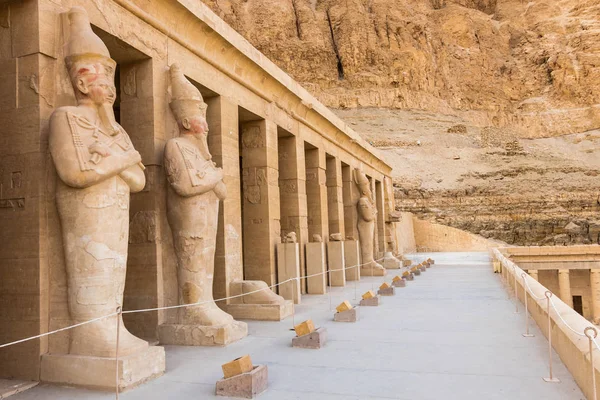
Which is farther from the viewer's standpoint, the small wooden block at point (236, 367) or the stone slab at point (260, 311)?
the stone slab at point (260, 311)

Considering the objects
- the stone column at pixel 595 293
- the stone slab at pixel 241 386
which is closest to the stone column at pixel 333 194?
the stone slab at pixel 241 386

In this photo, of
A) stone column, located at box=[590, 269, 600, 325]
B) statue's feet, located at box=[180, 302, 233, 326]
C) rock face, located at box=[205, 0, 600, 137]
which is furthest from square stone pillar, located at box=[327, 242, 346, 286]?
rock face, located at box=[205, 0, 600, 137]

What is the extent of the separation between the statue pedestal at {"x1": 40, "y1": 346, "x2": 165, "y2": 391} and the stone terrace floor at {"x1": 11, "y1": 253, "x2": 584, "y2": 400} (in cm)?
8

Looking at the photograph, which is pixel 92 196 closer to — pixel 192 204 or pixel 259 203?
pixel 192 204

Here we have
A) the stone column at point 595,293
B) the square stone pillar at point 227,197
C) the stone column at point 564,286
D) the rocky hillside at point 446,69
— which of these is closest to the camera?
the square stone pillar at point 227,197

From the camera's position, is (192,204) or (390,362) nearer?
(390,362)

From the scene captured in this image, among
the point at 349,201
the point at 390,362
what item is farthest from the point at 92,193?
the point at 349,201

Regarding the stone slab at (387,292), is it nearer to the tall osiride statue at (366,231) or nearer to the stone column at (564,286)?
the tall osiride statue at (366,231)

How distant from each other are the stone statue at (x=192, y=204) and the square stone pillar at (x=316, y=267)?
4.59 meters

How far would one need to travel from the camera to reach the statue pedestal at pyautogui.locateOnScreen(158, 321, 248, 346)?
18.3 ft

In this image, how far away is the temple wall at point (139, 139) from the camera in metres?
4.38

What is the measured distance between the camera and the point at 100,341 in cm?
418

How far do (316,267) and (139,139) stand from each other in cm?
544

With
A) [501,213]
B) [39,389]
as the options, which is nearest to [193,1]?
[39,389]
